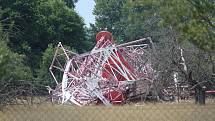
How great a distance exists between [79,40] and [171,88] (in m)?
21.7

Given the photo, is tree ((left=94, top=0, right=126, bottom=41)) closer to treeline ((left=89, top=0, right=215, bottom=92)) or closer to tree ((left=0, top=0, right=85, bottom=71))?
treeline ((left=89, top=0, right=215, bottom=92))

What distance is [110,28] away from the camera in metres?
70.4

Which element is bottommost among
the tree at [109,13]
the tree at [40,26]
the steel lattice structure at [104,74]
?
the steel lattice structure at [104,74]

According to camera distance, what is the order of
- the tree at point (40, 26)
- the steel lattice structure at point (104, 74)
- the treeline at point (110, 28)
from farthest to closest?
the tree at point (40, 26), the steel lattice structure at point (104, 74), the treeline at point (110, 28)

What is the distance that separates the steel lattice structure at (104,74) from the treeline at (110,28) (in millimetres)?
1007

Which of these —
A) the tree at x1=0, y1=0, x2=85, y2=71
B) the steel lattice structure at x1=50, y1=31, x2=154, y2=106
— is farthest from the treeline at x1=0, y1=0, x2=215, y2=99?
the steel lattice structure at x1=50, y1=31, x2=154, y2=106

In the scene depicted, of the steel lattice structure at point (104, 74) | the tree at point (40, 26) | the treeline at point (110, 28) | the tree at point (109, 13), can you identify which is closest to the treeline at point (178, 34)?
the treeline at point (110, 28)

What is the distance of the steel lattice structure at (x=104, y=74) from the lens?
978 inches

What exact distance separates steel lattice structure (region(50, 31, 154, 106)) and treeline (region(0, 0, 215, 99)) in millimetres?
1007

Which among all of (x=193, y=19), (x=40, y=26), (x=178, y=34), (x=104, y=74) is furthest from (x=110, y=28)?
(x=193, y=19)

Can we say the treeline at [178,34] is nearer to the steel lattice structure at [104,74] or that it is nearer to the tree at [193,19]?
the tree at [193,19]

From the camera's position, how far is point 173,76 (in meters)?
26.8

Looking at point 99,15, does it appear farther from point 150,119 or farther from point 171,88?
point 150,119

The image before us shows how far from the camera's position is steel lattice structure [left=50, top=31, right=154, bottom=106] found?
81.5ft
